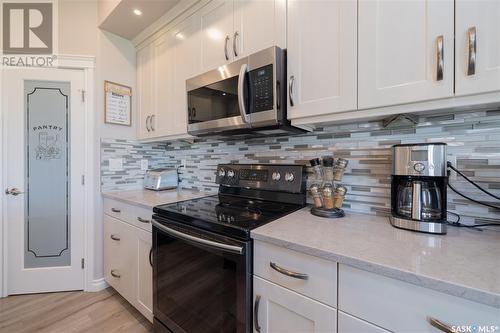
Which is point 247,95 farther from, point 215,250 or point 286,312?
point 286,312

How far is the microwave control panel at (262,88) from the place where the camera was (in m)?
1.20

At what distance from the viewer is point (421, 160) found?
906mm

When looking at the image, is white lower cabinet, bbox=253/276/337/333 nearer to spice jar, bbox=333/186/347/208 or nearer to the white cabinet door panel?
spice jar, bbox=333/186/347/208

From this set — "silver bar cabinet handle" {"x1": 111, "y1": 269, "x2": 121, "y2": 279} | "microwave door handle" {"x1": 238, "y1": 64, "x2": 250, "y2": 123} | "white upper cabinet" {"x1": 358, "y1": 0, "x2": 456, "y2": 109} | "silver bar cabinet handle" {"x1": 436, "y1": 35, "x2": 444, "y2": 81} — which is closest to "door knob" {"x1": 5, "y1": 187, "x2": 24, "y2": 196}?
"silver bar cabinet handle" {"x1": 111, "y1": 269, "x2": 121, "y2": 279}

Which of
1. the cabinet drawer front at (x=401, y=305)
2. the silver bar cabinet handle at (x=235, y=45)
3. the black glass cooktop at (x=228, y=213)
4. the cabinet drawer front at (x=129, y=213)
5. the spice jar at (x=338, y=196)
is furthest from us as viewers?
the cabinet drawer front at (x=129, y=213)

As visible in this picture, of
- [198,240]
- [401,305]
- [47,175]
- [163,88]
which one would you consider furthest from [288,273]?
[47,175]

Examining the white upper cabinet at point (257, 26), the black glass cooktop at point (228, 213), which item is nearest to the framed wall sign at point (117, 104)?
the black glass cooktop at point (228, 213)

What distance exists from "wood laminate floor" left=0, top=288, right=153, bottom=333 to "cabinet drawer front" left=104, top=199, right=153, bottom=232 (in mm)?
725

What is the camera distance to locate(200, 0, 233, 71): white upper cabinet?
146 cm

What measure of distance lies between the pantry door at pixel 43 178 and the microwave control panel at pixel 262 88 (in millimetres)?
1746

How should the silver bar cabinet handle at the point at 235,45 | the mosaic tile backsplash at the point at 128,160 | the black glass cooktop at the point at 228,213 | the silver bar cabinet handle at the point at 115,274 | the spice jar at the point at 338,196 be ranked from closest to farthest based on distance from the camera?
the black glass cooktop at the point at 228,213 → the spice jar at the point at 338,196 → the silver bar cabinet handle at the point at 235,45 → the silver bar cabinet handle at the point at 115,274 → the mosaic tile backsplash at the point at 128,160

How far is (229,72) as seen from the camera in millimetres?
1371

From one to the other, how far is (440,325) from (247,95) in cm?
119

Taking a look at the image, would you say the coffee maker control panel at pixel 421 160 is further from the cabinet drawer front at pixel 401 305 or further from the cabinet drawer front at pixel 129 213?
the cabinet drawer front at pixel 129 213
